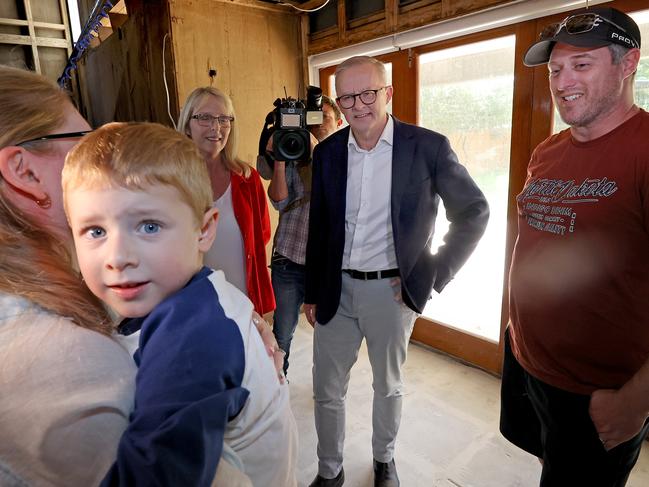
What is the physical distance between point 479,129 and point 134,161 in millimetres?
2276

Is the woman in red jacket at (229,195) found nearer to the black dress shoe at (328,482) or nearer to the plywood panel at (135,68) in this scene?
the black dress shoe at (328,482)

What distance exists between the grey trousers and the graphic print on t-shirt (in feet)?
1.91

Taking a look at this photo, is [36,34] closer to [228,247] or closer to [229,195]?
[229,195]

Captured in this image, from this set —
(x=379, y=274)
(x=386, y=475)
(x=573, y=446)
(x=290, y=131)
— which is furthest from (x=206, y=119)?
(x=573, y=446)

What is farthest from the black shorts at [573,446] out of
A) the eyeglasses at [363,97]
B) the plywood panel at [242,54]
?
the plywood panel at [242,54]

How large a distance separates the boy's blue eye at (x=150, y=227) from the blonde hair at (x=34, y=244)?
124 mm

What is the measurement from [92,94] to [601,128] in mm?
5878

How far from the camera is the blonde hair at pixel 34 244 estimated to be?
1.74 feet

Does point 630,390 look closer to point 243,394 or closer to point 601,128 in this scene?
point 601,128

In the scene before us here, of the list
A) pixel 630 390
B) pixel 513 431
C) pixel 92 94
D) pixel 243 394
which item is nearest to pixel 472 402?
pixel 513 431

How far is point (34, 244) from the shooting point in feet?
1.97

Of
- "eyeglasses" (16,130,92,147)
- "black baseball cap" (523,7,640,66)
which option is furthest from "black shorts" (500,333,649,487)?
"eyeglasses" (16,130,92,147)

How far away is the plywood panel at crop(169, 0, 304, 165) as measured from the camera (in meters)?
2.86

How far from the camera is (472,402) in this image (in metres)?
2.34
